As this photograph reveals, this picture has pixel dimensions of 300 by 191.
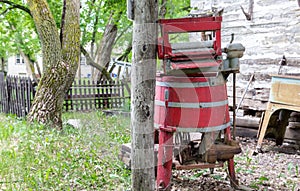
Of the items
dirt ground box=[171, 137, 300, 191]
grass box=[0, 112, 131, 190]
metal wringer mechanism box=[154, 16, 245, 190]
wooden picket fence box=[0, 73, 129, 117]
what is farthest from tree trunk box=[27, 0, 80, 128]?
metal wringer mechanism box=[154, 16, 245, 190]

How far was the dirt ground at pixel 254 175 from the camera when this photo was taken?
11.5 feet

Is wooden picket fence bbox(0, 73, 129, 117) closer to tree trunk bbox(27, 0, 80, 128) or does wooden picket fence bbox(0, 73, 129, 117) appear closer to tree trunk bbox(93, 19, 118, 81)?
tree trunk bbox(93, 19, 118, 81)

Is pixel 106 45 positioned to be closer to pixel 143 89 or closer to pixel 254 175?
pixel 254 175

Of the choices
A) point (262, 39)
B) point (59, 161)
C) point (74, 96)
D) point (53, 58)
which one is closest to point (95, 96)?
point (74, 96)

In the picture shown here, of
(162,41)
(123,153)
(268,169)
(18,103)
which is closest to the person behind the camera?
(162,41)

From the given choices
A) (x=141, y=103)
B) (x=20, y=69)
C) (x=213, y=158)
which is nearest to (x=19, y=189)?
(x=141, y=103)

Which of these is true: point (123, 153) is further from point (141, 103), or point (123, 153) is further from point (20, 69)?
point (20, 69)

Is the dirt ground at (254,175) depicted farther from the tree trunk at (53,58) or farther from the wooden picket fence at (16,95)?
the wooden picket fence at (16,95)

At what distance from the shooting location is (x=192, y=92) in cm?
292

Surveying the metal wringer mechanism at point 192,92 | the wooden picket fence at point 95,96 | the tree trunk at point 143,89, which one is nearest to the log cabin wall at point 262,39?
the metal wringer mechanism at point 192,92

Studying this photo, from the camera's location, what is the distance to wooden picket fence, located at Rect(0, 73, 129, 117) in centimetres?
823

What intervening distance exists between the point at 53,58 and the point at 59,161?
252 cm

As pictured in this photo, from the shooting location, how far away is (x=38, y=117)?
19.3 ft

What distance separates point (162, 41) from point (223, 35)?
4808 mm
